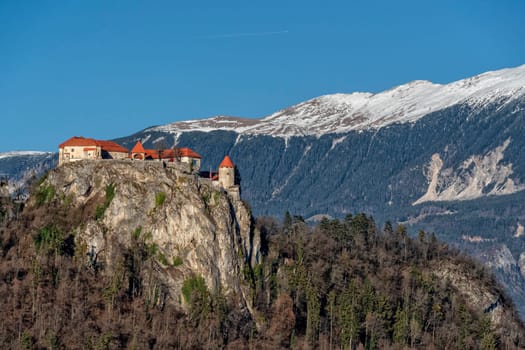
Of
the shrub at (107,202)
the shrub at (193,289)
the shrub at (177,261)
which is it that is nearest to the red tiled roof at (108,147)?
the shrub at (107,202)

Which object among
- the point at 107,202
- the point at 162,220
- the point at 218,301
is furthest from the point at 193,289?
the point at 107,202

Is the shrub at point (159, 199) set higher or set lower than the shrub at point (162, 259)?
higher

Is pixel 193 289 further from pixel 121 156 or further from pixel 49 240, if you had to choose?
pixel 121 156

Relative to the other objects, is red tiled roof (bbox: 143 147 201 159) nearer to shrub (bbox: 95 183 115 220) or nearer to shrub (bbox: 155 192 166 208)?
shrub (bbox: 95 183 115 220)

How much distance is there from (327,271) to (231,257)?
20.3 meters

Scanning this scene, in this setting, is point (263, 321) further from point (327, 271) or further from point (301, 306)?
point (327, 271)

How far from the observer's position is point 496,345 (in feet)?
604

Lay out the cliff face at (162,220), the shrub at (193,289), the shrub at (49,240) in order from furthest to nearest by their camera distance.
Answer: the cliff face at (162,220) → the shrub at (193,289) → the shrub at (49,240)

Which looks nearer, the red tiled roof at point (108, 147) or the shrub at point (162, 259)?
the shrub at point (162, 259)

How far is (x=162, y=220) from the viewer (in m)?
169

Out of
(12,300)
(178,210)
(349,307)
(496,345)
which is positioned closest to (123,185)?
(178,210)

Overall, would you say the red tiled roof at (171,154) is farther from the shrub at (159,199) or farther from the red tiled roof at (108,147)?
the shrub at (159,199)

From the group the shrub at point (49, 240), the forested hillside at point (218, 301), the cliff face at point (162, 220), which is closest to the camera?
the forested hillside at point (218, 301)

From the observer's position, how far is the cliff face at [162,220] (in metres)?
167
